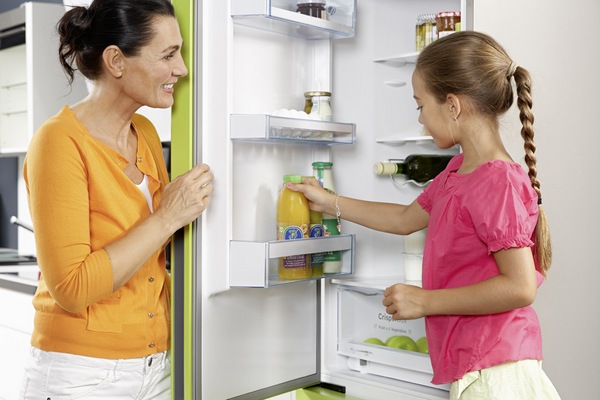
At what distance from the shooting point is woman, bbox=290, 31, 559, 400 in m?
1.37

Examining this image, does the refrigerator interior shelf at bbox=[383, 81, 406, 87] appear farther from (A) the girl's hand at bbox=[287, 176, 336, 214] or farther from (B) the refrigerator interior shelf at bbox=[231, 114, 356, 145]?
(A) the girl's hand at bbox=[287, 176, 336, 214]

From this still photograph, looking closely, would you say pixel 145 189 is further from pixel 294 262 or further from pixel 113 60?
pixel 294 262

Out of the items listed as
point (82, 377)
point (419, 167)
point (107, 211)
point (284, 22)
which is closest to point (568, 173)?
point (419, 167)

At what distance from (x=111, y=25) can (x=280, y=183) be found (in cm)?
56

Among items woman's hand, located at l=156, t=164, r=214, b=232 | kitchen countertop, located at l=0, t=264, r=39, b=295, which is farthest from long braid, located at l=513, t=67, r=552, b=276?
kitchen countertop, located at l=0, t=264, r=39, b=295

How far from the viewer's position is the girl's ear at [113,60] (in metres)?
1.47

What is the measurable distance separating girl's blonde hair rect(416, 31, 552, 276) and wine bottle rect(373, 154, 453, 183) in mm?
347

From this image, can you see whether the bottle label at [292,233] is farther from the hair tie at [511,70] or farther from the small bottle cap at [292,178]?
the hair tie at [511,70]

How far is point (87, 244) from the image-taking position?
4.55ft

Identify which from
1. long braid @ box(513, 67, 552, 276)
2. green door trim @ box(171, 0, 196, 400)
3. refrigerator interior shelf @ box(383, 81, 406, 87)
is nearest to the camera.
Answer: long braid @ box(513, 67, 552, 276)

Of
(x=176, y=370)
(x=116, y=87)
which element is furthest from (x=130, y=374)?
(x=116, y=87)

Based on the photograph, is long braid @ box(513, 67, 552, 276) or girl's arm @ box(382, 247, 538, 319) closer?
girl's arm @ box(382, 247, 538, 319)

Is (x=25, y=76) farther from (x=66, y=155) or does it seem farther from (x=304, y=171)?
(x=66, y=155)

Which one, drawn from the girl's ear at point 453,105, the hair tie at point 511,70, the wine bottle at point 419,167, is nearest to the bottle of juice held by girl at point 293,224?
the wine bottle at point 419,167
